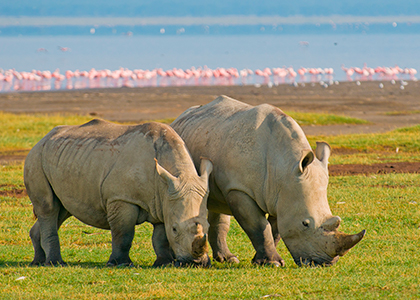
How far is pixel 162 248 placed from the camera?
302 inches

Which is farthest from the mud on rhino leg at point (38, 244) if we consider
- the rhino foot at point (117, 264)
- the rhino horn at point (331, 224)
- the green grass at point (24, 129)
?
the green grass at point (24, 129)

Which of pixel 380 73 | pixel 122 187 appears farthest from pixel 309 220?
pixel 380 73

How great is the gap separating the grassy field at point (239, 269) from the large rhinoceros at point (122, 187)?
35cm

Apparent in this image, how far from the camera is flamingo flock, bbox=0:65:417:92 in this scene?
58938 millimetres

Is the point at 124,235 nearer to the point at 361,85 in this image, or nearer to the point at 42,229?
the point at 42,229

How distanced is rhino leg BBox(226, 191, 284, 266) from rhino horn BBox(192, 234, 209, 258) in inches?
31.8

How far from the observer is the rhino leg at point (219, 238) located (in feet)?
28.2

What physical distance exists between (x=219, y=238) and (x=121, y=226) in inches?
65.0

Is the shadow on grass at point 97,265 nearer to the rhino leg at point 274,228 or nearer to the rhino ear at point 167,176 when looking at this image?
the rhino leg at point 274,228

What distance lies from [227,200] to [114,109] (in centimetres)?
2711

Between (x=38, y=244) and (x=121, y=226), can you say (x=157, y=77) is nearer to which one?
(x=38, y=244)

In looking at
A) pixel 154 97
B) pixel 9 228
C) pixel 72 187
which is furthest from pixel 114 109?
pixel 72 187

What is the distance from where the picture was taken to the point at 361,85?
176ft

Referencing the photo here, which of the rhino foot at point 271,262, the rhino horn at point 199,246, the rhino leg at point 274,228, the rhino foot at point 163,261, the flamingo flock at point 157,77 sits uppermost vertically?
the rhino horn at point 199,246
